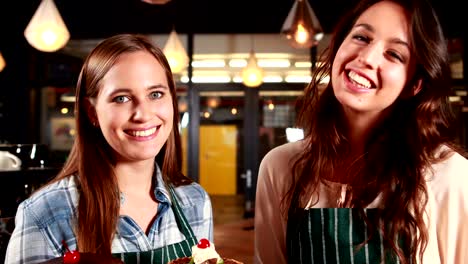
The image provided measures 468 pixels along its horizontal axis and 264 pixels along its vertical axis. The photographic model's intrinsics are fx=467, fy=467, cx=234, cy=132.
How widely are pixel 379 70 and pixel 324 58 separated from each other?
374mm

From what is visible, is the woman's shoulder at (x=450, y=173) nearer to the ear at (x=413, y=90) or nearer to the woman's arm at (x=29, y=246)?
the ear at (x=413, y=90)

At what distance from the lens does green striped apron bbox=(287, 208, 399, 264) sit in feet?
4.74

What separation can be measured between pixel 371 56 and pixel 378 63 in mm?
30

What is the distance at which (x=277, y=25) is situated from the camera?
701 cm

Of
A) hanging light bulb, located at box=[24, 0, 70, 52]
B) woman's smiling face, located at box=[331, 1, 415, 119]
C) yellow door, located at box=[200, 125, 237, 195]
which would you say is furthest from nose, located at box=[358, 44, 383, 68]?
yellow door, located at box=[200, 125, 237, 195]

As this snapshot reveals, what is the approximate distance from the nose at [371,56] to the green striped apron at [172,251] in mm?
747

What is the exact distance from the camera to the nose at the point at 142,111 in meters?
1.32

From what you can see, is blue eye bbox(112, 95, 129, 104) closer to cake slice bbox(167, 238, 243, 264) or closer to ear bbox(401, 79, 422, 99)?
cake slice bbox(167, 238, 243, 264)

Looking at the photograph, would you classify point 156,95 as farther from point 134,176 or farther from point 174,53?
point 174,53

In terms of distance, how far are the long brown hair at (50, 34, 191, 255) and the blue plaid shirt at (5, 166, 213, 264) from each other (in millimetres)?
30

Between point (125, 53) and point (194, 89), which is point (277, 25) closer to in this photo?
point (194, 89)

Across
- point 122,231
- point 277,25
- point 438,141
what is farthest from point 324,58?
point 277,25

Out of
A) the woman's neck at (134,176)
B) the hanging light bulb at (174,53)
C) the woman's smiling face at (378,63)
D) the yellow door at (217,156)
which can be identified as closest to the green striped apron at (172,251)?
the woman's neck at (134,176)

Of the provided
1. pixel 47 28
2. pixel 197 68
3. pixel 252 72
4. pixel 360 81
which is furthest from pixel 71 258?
pixel 197 68
